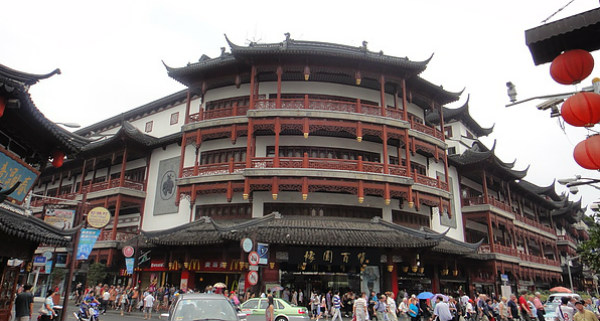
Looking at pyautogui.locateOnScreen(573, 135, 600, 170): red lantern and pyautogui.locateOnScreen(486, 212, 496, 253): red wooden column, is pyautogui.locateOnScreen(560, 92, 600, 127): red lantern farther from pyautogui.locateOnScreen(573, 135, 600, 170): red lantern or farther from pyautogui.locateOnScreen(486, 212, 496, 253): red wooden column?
pyautogui.locateOnScreen(486, 212, 496, 253): red wooden column

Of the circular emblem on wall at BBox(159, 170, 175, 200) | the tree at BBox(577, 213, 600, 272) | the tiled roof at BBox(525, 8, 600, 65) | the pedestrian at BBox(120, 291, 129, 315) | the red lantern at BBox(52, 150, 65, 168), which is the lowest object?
the pedestrian at BBox(120, 291, 129, 315)

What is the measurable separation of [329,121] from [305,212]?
5716 millimetres

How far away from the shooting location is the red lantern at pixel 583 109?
5785mm

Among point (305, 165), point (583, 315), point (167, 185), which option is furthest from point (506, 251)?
point (167, 185)

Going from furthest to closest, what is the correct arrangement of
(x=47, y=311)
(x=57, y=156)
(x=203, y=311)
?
(x=57, y=156), (x=47, y=311), (x=203, y=311)

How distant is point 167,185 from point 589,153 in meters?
26.1

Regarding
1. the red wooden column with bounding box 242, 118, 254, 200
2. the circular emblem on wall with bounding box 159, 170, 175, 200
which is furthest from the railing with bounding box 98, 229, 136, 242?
the red wooden column with bounding box 242, 118, 254, 200

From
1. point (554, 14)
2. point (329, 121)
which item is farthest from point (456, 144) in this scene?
point (554, 14)

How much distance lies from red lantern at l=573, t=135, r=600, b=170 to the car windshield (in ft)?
23.8

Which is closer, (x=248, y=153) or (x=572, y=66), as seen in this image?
(x=572, y=66)

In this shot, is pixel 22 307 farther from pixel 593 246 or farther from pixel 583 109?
pixel 593 246

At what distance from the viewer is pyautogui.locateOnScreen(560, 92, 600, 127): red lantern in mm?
5785

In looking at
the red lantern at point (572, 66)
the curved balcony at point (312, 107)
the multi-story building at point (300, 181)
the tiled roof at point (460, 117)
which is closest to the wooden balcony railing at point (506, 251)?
the multi-story building at point (300, 181)

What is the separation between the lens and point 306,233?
69.8ft
